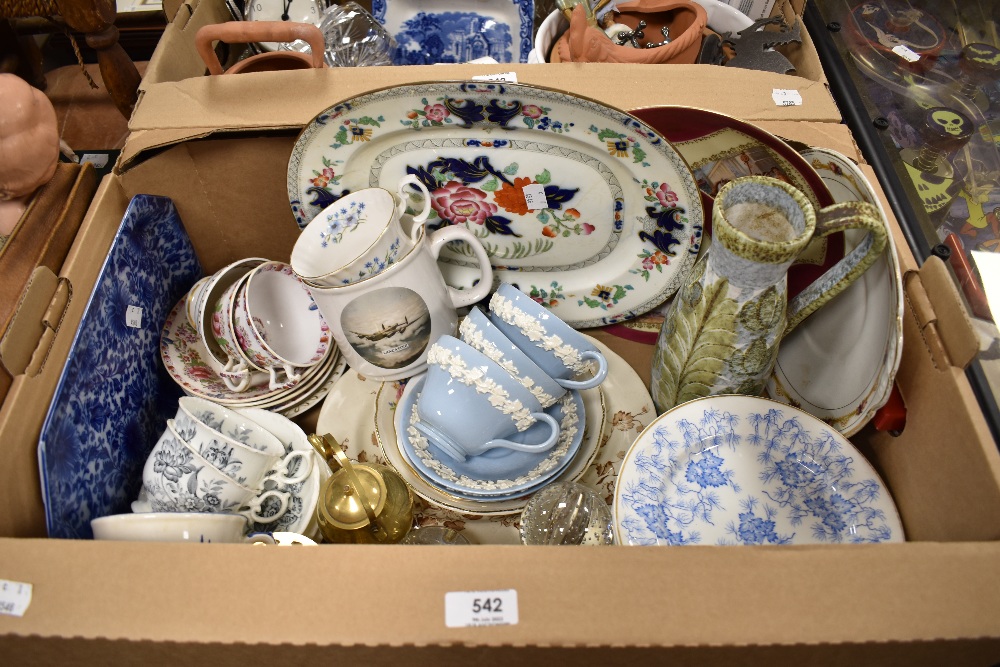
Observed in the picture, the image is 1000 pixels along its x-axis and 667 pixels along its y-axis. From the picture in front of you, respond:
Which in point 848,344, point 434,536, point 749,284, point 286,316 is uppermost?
point 749,284

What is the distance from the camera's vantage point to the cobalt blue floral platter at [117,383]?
692mm

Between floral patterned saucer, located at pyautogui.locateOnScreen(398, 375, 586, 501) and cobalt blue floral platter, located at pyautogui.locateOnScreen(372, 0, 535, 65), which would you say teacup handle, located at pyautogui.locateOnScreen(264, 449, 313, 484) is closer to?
floral patterned saucer, located at pyautogui.locateOnScreen(398, 375, 586, 501)

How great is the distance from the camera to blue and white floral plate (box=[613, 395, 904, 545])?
0.69m

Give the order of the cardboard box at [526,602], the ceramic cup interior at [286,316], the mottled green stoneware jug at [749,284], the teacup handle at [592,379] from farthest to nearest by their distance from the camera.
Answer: the ceramic cup interior at [286,316] → the teacup handle at [592,379] → the mottled green stoneware jug at [749,284] → the cardboard box at [526,602]

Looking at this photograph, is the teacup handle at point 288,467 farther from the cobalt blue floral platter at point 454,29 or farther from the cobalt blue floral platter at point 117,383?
the cobalt blue floral platter at point 454,29

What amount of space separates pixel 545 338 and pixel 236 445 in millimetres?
362

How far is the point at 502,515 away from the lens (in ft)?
2.62

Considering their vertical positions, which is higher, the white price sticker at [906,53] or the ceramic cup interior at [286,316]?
the white price sticker at [906,53]

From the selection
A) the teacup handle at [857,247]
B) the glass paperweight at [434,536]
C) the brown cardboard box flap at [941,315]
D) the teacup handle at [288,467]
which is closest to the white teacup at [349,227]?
the teacup handle at [288,467]

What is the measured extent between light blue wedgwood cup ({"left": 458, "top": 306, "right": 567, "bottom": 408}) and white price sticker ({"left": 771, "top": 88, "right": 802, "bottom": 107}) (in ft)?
1.53

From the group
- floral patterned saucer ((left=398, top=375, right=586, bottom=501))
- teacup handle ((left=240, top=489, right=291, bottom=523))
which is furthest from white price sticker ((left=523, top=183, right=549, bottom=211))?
teacup handle ((left=240, top=489, right=291, bottom=523))

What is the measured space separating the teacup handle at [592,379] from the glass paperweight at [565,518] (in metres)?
0.13

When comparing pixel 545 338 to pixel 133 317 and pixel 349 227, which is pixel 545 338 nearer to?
pixel 349 227

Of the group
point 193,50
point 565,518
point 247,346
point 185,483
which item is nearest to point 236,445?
point 185,483
